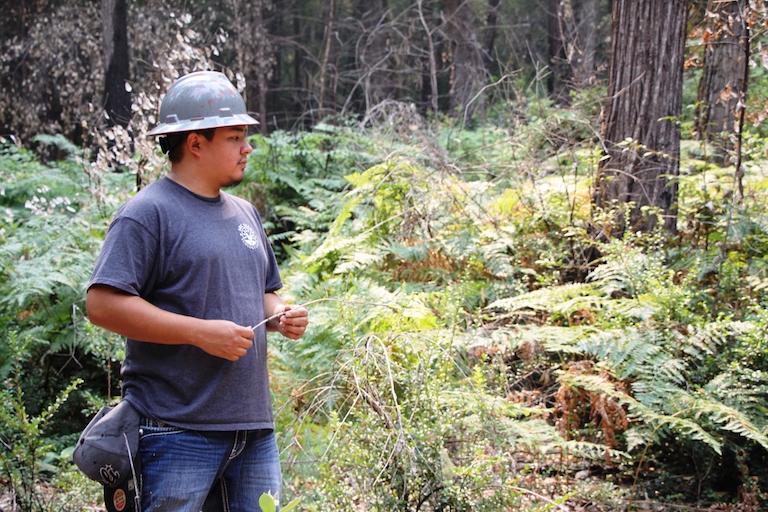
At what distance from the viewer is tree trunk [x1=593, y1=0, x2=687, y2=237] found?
5.44 metres

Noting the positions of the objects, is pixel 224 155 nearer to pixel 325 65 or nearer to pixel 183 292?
pixel 183 292

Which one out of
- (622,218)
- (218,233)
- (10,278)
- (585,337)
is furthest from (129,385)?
(622,218)

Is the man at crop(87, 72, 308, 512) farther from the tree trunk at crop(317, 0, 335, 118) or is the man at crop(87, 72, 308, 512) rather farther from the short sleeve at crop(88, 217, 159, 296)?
the tree trunk at crop(317, 0, 335, 118)

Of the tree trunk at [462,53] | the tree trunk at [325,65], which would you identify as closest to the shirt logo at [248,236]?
the tree trunk at [325,65]

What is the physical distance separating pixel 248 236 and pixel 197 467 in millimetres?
843

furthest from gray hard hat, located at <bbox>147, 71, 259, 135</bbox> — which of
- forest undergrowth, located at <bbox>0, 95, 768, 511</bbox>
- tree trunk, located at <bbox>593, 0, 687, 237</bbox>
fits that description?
tree trunk, located at <bbox>593, 0, 687, 237</bbox>

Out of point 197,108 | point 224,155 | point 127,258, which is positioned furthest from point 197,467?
point 197,108

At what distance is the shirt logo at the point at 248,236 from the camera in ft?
8.27

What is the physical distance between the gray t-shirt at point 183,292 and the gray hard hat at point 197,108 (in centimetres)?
22

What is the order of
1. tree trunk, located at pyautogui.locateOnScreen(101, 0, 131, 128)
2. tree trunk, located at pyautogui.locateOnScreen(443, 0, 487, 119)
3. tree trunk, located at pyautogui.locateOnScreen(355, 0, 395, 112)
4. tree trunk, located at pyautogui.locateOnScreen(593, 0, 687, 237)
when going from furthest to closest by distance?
tree trunk, located at pyautogui.locateOnScreen(355, 0, 395, 112) < tree trunk, located at pyautogui.locateOnScreen(443, 0, 487, 119) < tree trunk, located at pyautogui.locateOnScreen(101, 0, 131, 128) < tree trunk, located at pyautogui.locateOnScreen(593, 0, 687, 237)

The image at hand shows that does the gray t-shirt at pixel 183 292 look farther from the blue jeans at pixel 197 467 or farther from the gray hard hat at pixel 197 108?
the gray hard hat at pixel 197 108

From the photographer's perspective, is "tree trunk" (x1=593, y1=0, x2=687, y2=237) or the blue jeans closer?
the blue jeans

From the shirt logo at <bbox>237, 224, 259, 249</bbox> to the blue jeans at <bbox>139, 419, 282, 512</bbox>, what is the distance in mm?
686

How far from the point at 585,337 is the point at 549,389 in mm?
480
